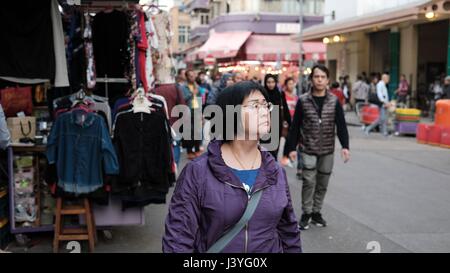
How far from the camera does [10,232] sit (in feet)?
20.6

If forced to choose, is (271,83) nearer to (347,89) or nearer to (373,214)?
(373,214)

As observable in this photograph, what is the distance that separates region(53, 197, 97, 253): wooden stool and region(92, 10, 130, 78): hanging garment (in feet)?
5.47

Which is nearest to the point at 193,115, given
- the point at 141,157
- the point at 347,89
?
the point at 141,157

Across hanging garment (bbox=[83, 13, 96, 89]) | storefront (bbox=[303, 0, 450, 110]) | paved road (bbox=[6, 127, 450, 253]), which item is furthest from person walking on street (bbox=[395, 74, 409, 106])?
hanging garment (bbox=[83, 13, 96, 89])

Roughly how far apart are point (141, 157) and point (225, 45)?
30.9 meters

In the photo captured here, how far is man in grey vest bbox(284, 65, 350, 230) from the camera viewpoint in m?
6.97

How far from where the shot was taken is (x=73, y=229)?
6.27m

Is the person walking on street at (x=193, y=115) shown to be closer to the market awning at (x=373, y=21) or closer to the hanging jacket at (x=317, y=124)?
the hanging jacket at (x=317, y=124)

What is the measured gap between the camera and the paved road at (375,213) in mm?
6461

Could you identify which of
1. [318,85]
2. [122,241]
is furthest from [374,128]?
[122,241]

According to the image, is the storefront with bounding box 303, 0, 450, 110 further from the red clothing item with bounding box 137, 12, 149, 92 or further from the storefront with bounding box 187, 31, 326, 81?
the red clothing item with bounding box 137, 12, 149, 92

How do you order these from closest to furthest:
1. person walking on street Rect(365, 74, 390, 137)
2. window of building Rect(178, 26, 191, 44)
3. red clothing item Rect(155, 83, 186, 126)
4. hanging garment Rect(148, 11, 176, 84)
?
1. hanging garment Rect(148, 11, 176, 84)
2. red clothing item Rect(155, 83, 186, 126)
3. person walking on street Rect(365, 74, 390, 137)
4. window of building Rect(178, 26, 191, 44)
